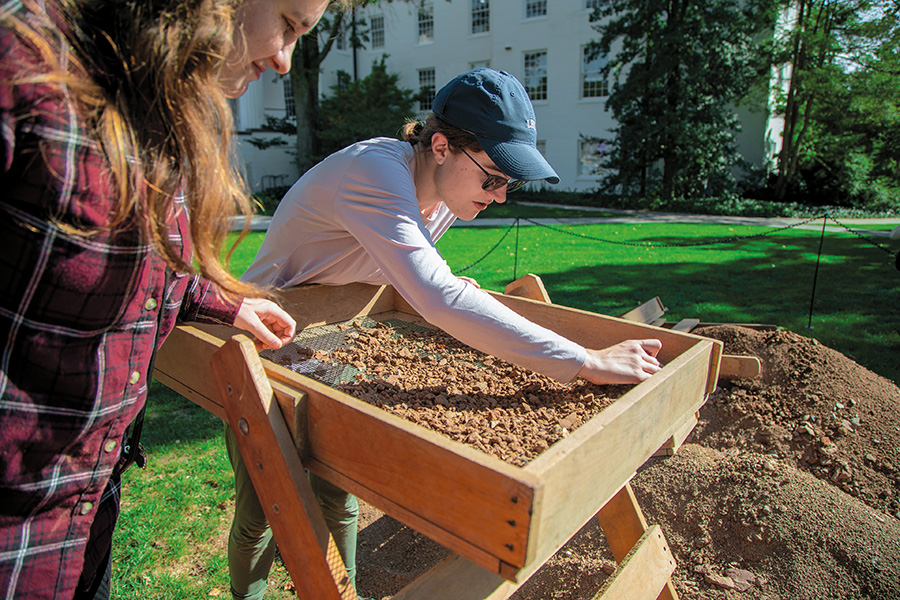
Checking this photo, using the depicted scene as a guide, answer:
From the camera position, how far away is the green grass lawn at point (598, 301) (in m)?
3.07

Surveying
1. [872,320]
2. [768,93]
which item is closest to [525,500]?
[872,320]

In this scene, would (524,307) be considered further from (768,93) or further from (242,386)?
(768,93)

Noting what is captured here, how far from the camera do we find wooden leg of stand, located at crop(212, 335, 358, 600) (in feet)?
4.71

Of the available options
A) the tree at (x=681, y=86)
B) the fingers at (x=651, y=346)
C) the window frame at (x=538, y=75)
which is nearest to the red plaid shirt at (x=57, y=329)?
the fingers at (x=651, y=346)

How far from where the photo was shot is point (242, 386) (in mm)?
1481

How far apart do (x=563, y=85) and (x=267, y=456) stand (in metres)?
25.3

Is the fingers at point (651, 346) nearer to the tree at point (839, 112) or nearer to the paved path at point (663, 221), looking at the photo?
the paved path at point (663, 221)

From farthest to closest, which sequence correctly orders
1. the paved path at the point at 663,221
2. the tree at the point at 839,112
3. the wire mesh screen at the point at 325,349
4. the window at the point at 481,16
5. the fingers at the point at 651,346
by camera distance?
the window at the point at 481,16 → the tree at the point at 839,112 → the paved path at the point at 663,221 → the wire mesh screen at the point at 325,349 → the fingers at the point at 651,346

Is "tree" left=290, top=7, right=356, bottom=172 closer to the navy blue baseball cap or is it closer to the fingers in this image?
the navy blue baseball cap

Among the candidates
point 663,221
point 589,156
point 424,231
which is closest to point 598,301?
point 424,231

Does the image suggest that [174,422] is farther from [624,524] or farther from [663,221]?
[663,221]

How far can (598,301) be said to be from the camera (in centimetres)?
779

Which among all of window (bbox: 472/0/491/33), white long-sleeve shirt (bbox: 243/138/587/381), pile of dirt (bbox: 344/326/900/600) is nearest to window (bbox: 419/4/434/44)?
window (bbox: 472/0/491/33)

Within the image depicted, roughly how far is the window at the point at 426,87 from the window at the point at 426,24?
4.71ft
